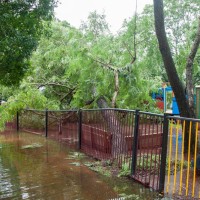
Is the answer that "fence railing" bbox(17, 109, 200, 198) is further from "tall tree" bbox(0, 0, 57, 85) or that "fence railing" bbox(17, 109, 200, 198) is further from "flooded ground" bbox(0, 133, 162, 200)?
"tall tree" bbox(0, 0, 57, 85)

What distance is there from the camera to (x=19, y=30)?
5.93 meters

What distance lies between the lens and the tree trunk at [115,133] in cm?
608

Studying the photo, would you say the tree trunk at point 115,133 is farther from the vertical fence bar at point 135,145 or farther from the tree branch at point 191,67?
the tree branch at point 191,67

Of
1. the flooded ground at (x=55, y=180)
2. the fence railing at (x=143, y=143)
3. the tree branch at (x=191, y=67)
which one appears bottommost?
the flooded ground at (x=55, y=180)

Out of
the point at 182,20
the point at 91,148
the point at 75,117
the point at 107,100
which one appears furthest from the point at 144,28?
the point at 182,20

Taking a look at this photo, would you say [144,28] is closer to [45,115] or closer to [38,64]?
[45,115]

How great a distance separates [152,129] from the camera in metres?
5.06

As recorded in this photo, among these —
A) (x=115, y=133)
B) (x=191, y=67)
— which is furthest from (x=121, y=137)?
(x=191, y=67)

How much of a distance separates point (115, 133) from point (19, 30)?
2808mm

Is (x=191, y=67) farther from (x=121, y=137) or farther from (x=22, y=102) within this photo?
(x=22, y=102)

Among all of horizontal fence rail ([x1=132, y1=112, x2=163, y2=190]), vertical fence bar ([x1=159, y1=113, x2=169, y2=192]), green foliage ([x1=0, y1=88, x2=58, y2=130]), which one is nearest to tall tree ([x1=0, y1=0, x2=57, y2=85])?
horizontal fence rail ([x1=132, y1=112, x2=163, y2=190])

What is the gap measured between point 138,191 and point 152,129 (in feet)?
3.34

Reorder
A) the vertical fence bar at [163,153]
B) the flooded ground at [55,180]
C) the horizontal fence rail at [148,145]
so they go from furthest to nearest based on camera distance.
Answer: the horizontal fence rail at [148,145], the flooded ground at [55,180], the vertical fence bar at [163,153]

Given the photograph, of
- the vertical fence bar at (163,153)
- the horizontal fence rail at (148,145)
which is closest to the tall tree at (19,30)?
the horizontal fence rail at (148,145)
